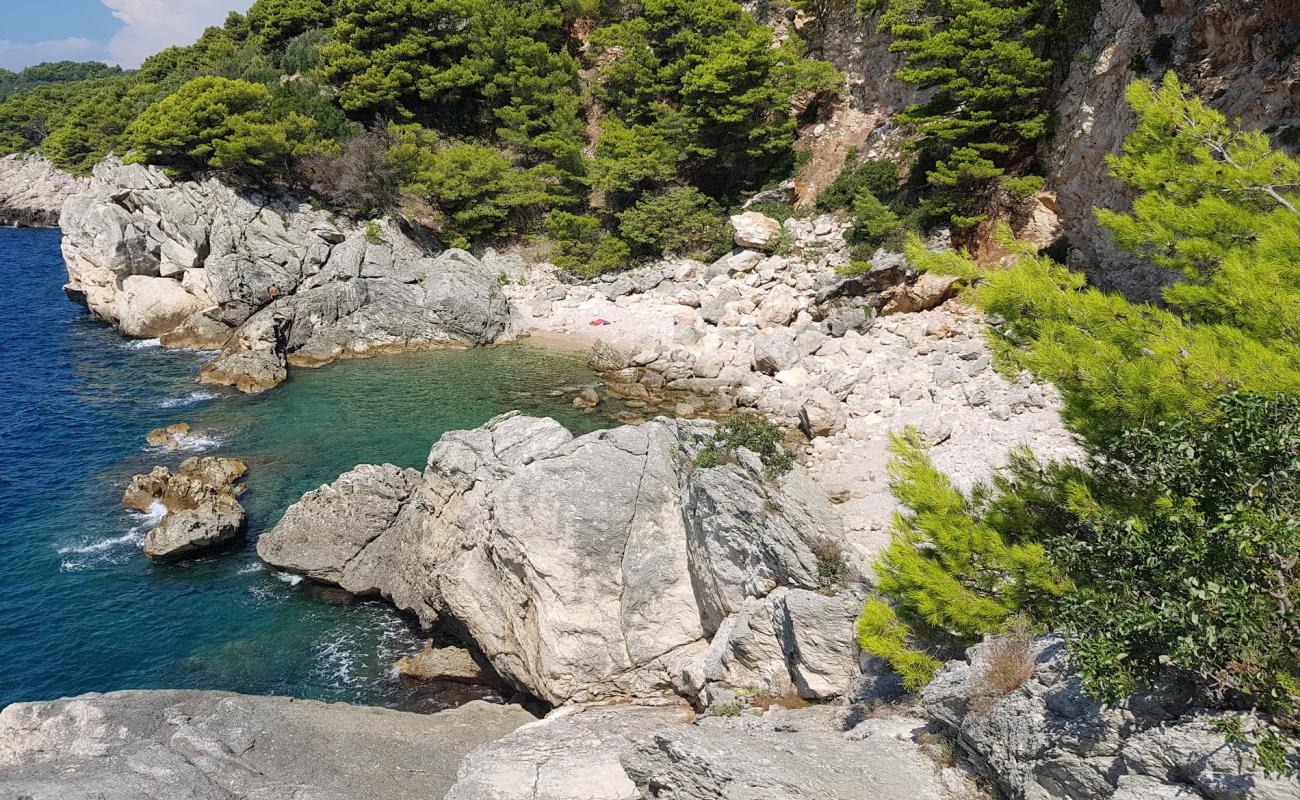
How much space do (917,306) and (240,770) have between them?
90.9ft

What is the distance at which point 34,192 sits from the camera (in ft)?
241

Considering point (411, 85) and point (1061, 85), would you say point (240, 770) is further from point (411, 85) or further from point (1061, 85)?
point (411, 85)

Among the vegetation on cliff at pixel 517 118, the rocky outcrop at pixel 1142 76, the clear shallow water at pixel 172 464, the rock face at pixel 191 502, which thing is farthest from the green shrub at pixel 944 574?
the vegetation on cliff at pixel 517 118

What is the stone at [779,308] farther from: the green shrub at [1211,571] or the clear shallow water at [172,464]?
the green shrub at [1211,571]

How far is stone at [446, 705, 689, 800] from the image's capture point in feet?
31.1

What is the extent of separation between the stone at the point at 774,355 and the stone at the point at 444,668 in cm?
1745

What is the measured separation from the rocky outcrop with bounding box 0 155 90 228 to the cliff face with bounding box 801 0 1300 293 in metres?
86.8

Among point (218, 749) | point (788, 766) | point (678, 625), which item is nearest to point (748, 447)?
point (678, 625)

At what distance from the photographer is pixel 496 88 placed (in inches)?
1822

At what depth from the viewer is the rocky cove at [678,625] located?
7266mm

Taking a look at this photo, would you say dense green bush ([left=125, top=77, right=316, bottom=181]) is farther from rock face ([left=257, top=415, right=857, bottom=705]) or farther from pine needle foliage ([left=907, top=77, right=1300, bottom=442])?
pine needle foliage ([left=907, top=77, right=1300, bottom=442])

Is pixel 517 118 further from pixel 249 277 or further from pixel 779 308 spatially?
pixel 779 308

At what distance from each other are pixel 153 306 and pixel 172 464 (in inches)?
703

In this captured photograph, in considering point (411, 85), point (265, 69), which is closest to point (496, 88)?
point (411, 85)
